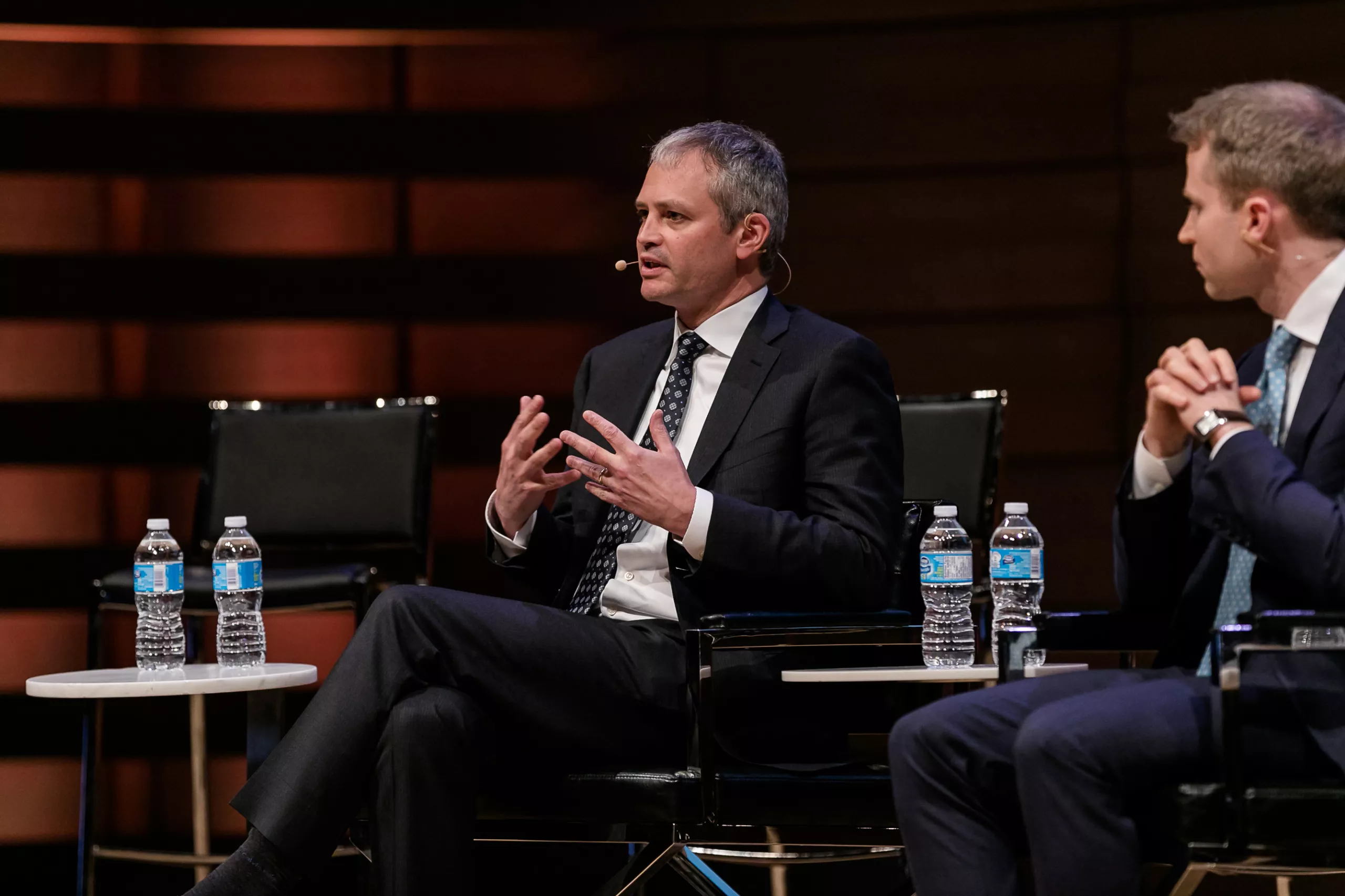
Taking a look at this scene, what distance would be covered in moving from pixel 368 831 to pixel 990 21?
10.0ft

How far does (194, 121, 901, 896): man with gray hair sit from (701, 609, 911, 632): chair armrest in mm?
124

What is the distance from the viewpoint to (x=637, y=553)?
7.89 ft

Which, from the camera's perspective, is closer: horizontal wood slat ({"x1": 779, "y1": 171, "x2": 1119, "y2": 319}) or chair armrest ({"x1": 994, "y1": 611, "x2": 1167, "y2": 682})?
chair armrest ({"x1": 994, "y1": 611, "x2": 1167, "y2": 682})

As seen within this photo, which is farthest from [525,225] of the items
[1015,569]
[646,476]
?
[646,476]

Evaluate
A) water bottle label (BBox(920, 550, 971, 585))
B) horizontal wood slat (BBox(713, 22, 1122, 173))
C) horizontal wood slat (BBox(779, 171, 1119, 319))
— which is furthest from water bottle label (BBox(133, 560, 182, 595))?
horizontal wood slat (BBox(713, 22, 1122, 173))

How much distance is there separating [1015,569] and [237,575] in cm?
152

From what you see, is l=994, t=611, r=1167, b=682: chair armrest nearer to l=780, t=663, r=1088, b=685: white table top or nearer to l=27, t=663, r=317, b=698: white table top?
l=780, t=663, r=1088, b=685: white table top

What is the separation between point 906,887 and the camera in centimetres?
209

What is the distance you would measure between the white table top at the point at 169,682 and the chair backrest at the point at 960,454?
58.6 inches

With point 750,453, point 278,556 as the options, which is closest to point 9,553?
point 278,556

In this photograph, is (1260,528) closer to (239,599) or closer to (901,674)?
(901,674)

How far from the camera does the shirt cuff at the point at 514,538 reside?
245 cm

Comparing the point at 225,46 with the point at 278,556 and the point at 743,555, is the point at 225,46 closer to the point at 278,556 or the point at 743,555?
the point at 278,556

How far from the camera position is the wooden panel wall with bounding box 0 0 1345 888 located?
4.15 metres
